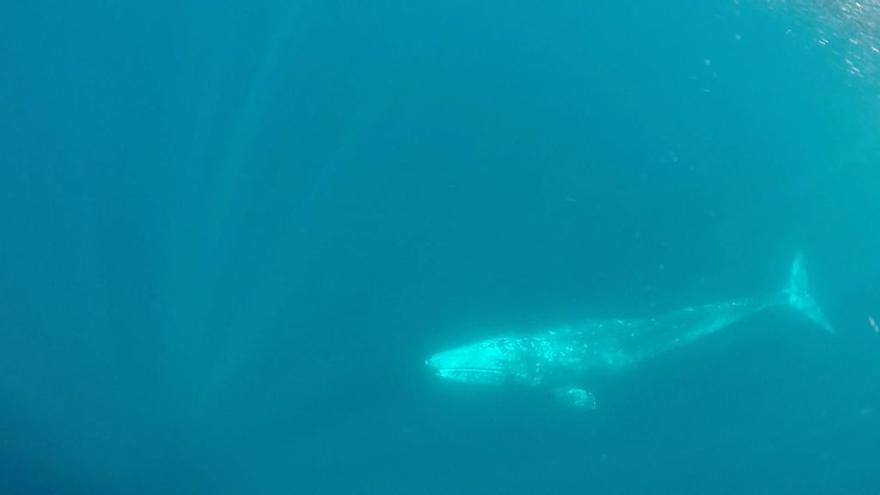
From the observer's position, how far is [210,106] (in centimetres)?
726

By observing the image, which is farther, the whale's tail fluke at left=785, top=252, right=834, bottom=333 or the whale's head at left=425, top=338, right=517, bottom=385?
the whale's tail fluke at left=785, top=252, right=834, bottom=333

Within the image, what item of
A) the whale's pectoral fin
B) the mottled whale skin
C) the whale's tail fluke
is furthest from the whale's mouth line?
the whale's tail fluke

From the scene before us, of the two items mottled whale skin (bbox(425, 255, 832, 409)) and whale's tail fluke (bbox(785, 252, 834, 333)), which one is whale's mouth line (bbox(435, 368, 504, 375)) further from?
whale's tail fluke (bbox(785, 252, 834, 333))

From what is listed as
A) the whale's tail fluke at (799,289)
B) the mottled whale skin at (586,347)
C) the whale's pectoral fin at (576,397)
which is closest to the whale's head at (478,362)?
the mottled whale skin at (586,347)

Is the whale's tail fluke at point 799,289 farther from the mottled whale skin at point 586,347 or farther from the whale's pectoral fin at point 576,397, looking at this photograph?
the whale's pectoral fin at point 576,397

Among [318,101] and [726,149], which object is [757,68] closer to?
[726,149]

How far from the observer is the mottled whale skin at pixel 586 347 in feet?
31.8

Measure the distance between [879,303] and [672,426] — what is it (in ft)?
12.1

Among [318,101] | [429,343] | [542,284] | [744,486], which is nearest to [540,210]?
[542,284]

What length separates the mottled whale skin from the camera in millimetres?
9698

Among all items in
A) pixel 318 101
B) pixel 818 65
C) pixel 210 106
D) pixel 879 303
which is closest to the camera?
pixel 210 106

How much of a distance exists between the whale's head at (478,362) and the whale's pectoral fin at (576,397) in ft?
2.67

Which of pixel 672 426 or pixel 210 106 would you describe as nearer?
pixel 210 106

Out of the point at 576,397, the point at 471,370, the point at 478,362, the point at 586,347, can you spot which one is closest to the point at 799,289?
the point at 586,347
